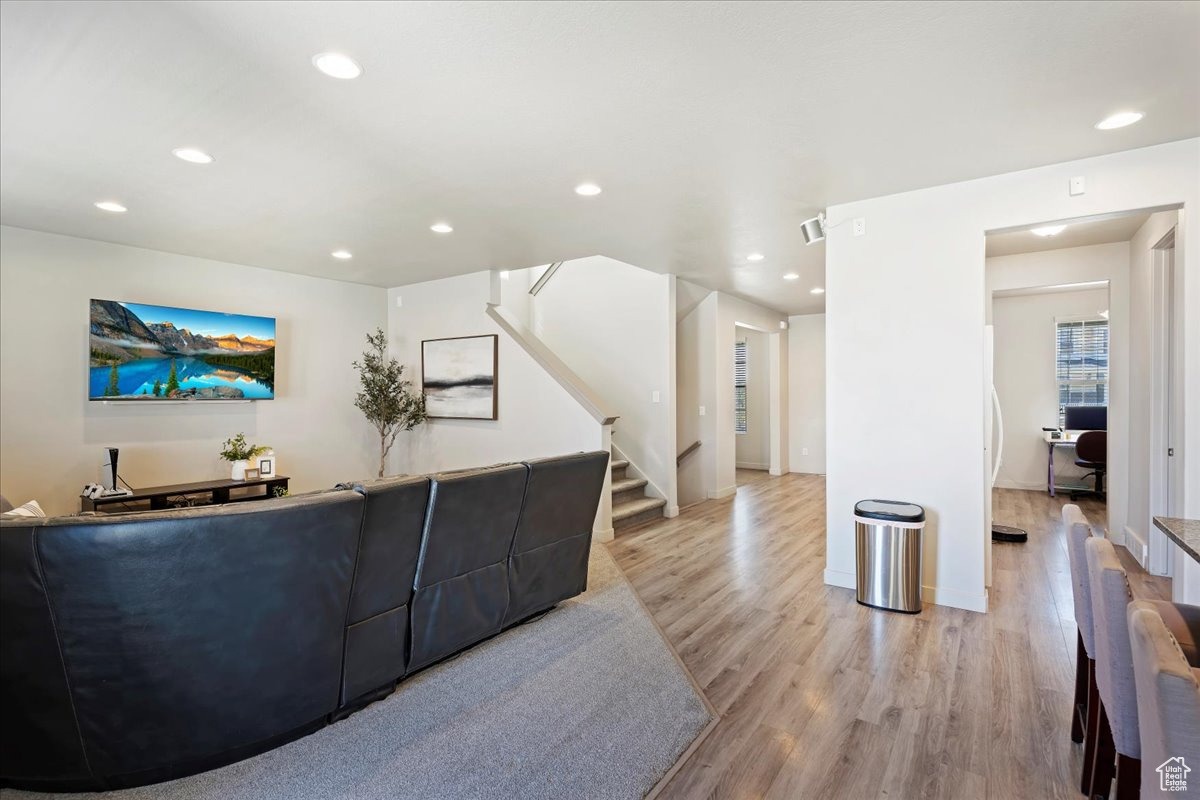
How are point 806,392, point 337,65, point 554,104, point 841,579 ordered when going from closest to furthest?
point 337,65 < point 554,104 < point 841,579 < point 806,392

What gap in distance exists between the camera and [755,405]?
30.8ft

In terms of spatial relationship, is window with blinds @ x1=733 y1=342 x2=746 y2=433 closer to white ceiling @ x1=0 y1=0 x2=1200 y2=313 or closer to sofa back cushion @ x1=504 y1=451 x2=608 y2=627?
white ceiling @ x1=0 y1=0 x2=1200 y2=313

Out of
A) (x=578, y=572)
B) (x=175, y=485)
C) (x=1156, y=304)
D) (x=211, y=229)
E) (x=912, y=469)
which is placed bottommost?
(x=578, y=572)

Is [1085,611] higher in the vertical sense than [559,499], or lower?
lower

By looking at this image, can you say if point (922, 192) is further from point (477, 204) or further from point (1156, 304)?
point (477, 204)

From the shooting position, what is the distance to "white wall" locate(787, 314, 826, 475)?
28.7ft

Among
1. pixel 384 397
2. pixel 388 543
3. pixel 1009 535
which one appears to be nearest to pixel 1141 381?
pixel 1009 535

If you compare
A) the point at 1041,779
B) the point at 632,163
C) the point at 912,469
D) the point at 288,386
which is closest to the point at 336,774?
the point at 1041,779

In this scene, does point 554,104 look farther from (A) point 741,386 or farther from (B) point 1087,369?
(A) point 741,386

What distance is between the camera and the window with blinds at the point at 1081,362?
662 cm

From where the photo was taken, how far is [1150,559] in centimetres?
394

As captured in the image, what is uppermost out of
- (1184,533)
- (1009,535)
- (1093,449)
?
(1184,533)

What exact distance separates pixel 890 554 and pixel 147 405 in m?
5.80

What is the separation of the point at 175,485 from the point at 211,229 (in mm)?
2187
